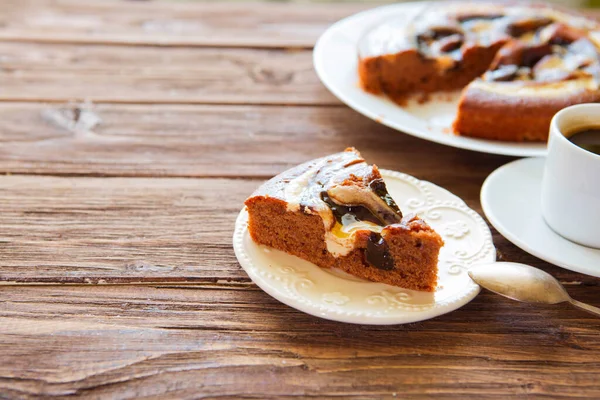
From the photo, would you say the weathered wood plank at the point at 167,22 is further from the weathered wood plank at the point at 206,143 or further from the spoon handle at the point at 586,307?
the spoon handle at the point at 586,307

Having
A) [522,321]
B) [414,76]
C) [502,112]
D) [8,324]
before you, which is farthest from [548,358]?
[414,76]

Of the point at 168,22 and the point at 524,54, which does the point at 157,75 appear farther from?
the point at 524,54

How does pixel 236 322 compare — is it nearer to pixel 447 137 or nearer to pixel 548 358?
pixel 548 358

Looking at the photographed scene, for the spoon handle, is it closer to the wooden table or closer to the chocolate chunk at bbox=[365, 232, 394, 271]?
the wooden table

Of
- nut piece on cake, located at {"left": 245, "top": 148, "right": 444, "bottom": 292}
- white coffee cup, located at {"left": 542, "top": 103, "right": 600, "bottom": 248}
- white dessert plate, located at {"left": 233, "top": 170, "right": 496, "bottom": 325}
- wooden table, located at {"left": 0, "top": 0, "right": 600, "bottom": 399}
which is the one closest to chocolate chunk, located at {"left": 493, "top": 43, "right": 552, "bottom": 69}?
wooden table, located at {"left": 0, "top": 0, "right": 600, "bottom": 399}

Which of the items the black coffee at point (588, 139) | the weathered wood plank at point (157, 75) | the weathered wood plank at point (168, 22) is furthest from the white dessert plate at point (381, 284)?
the weathered wood plank at point (168, 22)
